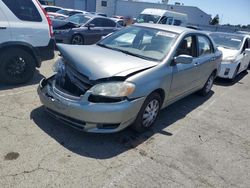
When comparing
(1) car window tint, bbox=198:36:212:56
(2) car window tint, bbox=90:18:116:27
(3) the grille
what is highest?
(1) car window tint, bbox=198:36:212:56

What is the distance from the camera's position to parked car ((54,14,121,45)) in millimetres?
9586

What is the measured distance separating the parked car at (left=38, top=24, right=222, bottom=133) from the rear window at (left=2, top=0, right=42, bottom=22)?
1672 mm

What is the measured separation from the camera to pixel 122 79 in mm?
3422

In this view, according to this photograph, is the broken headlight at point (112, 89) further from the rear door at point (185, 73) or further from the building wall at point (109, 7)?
the building wall at point (109, 7)

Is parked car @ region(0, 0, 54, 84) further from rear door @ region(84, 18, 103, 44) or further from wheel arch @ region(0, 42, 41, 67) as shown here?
rear door @ region(84, 18, 103, 44)

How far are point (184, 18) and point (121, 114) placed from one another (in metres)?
20.6

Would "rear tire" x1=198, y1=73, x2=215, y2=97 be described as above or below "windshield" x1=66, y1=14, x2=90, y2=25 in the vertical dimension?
below

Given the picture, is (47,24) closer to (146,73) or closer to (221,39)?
(146,73)

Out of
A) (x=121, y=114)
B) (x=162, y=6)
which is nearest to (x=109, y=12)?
(x=162, y=6)

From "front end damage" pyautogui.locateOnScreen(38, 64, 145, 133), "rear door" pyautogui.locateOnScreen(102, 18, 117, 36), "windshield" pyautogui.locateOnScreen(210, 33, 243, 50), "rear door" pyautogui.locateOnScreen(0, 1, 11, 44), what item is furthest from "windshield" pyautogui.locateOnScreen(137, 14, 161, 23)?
"front end damage" pyautogui.locateOnScreen(38, 64, 145, 133)

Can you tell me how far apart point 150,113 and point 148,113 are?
0.06 meters

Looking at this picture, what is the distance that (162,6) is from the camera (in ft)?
144

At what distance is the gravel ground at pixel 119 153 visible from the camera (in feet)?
9.41

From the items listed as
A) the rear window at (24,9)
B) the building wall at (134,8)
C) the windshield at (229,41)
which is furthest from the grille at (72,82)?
the building wall at (134,8)
